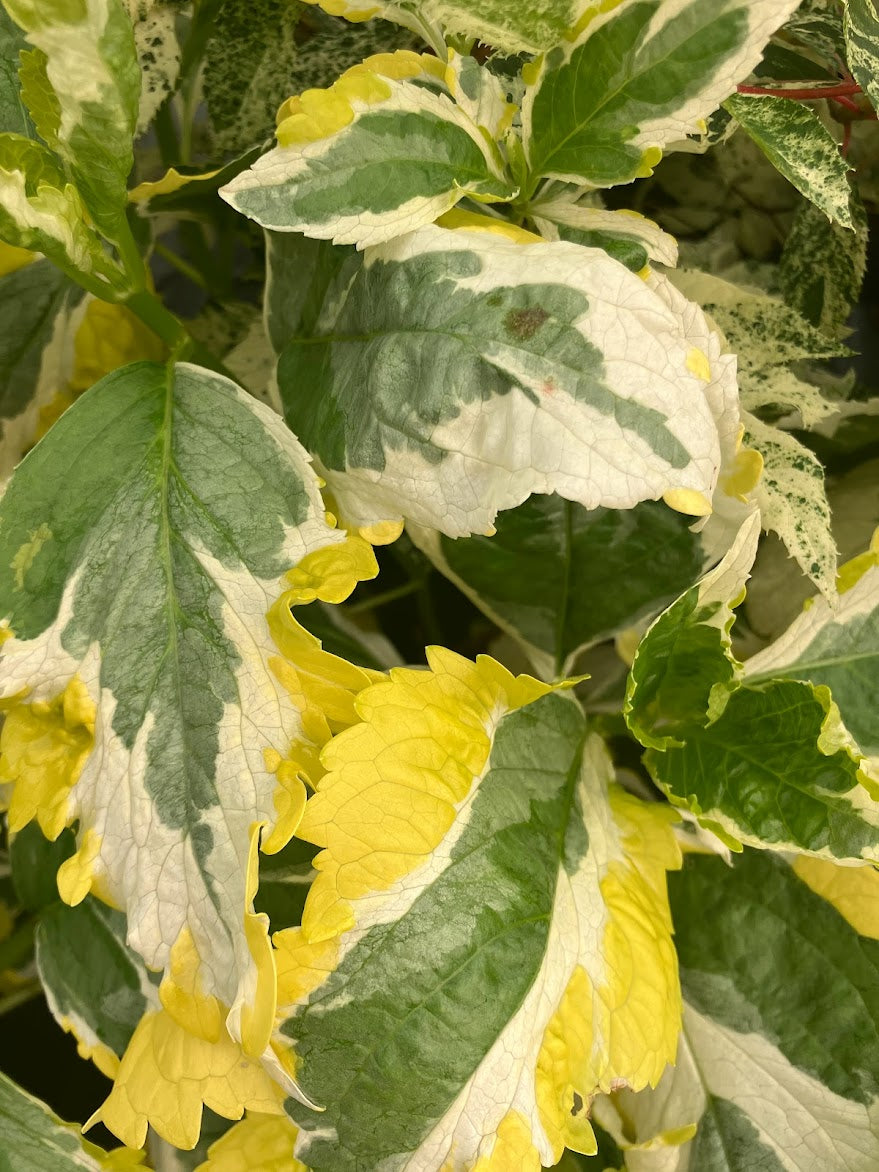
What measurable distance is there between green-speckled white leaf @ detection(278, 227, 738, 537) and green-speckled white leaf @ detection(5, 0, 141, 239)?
12cm

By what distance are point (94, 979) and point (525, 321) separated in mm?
457

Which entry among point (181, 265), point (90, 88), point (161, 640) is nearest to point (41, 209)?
point (90, 88)

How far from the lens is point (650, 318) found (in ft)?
1.42

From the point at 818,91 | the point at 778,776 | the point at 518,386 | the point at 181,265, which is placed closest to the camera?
the point at 518,386

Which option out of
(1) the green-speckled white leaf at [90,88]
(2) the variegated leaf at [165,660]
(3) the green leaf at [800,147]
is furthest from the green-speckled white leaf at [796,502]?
(1) the green-speckled white leaf at [90,88]

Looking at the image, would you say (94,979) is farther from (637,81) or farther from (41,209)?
(637,81)

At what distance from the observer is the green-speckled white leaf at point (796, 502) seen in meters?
0.54

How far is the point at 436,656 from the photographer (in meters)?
0.51

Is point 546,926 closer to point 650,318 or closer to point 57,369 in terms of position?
point 650,318

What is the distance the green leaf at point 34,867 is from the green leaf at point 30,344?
9.3 inches

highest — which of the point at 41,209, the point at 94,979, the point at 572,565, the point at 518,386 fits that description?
the point at 41,209

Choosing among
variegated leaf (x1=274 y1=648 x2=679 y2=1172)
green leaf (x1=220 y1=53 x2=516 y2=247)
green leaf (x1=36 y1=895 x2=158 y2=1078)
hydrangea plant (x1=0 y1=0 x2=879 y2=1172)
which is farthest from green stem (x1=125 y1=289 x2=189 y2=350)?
green leaf (x1=36 y1=895 x2=158 y2=1078)

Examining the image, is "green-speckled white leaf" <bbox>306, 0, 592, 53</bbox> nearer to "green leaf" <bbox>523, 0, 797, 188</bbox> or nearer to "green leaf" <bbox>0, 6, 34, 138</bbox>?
"green leaf" <bbox>523, 0, 797, 188</bbox>

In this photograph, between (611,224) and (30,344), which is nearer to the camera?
(611,224)
